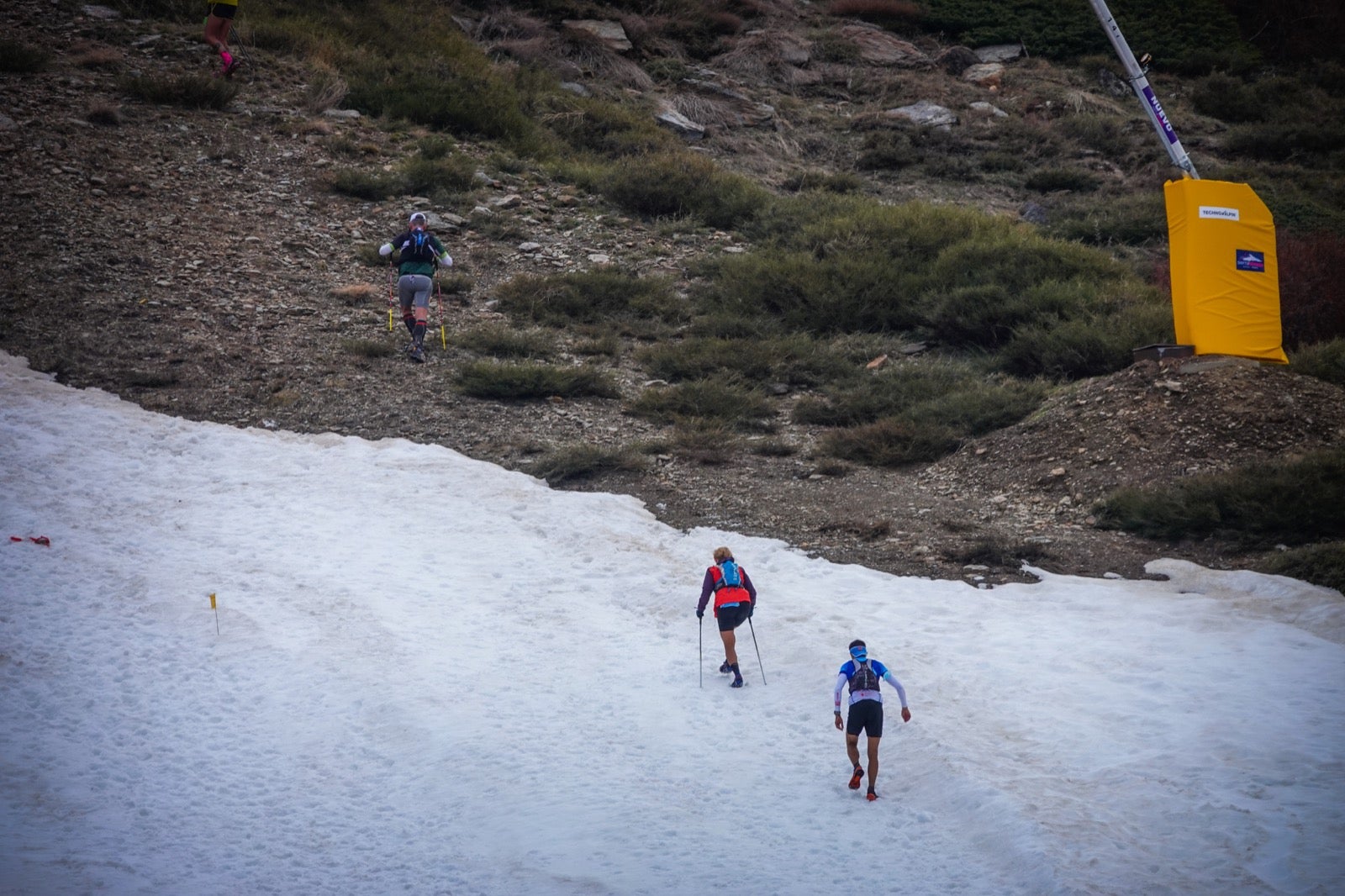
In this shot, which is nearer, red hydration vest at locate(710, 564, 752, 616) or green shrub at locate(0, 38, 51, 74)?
red hydration vest at locate(710, 564, 752, 616)

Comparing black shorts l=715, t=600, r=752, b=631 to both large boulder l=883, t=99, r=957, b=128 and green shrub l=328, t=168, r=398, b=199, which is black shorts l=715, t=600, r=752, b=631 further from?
large boulder l=883, t=99, r=957, b=128

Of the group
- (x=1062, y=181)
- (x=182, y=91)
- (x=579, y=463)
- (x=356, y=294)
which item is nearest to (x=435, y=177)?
(x=356, y=294)

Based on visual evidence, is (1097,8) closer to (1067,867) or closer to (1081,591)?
(1081,591)

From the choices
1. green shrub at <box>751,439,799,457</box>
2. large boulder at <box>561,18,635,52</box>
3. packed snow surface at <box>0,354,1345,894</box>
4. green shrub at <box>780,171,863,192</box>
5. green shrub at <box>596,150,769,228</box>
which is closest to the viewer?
packed snow surface at <box>0,354,1345,894</box>

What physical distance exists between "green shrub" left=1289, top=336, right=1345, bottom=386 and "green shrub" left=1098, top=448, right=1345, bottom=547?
2615mm

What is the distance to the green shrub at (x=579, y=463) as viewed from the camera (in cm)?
1339

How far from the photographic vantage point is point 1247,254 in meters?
13.6

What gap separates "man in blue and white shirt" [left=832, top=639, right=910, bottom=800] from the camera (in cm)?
755

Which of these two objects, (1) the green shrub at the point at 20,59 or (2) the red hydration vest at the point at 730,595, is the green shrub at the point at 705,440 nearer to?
(2) the red hydration vest at the point at 730,595

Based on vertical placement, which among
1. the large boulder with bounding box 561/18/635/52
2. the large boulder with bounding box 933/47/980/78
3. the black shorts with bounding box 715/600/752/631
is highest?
the large boulder with bounding box 561/18/635/52

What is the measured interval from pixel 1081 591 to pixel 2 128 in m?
21.4

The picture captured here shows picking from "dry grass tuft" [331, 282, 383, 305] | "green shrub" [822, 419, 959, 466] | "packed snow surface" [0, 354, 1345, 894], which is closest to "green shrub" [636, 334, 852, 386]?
"green shrub" [822, 419, 959, 466]

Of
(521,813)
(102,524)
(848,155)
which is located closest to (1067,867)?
(521,813)

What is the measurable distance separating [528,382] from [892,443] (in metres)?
5.59
